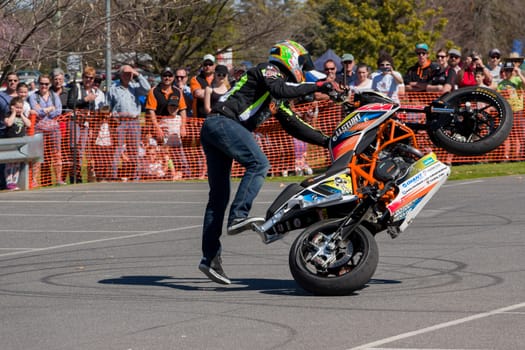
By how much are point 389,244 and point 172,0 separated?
11114mm

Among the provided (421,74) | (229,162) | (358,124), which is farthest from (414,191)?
(421,74)

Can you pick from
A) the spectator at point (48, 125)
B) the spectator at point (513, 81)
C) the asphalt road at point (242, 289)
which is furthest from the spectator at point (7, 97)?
the spectator at point (513, 81)

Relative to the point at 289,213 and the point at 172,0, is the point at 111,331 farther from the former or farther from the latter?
the point at 172,0

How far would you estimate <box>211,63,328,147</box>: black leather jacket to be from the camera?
807 cm

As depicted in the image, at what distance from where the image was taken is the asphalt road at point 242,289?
648cm

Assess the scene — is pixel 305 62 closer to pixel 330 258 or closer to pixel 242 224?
pixel 242 224

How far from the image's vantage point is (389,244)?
34.3ft

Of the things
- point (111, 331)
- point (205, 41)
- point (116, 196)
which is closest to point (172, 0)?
point (116, 196)

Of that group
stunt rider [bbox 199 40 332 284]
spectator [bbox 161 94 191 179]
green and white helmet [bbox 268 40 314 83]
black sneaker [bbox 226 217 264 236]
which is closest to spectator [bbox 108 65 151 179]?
spectator [bbox 161 94 191 179]

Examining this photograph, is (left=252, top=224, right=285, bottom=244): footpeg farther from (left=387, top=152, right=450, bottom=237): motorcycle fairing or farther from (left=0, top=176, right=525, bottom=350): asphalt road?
(left=387, top=152, right=450, bottom=237): motorcycle fairing

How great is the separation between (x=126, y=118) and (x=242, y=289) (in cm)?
1007

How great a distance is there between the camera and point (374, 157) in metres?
8.09

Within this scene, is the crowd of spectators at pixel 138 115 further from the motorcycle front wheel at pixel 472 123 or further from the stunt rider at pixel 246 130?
the stunt rider at pixel 246 130

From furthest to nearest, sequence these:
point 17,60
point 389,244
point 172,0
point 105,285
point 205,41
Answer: point 205,41, point 172,0, point 17,60, point 389,244, point 105,285
